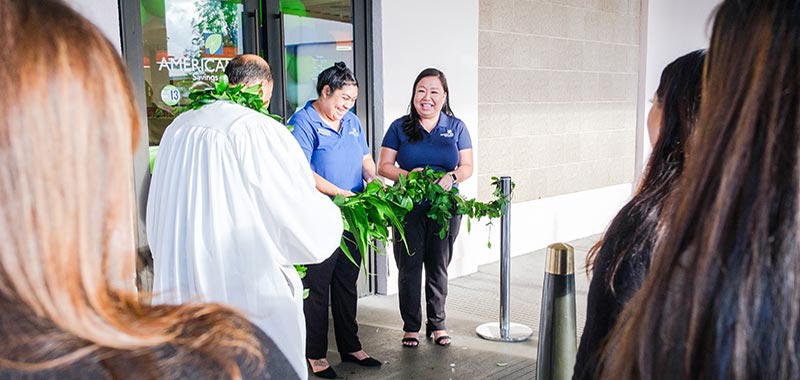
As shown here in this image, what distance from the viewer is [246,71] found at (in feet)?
11.5

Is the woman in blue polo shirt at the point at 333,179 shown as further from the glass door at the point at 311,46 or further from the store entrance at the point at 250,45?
the glass door at the point at 311,46

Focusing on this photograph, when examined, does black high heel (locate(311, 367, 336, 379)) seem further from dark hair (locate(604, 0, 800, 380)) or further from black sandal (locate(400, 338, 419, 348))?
dark hair (locate(604, 0, 800, 380))

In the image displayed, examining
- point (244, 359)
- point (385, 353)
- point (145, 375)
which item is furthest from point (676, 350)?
point (385, 353)

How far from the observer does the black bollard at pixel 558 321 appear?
2.48 meters

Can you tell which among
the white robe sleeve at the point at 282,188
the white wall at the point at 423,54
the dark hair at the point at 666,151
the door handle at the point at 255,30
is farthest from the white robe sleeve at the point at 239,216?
the white wall at the point at 423,54

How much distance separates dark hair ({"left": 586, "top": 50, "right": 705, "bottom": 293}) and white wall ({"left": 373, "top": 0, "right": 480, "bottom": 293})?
426 cm

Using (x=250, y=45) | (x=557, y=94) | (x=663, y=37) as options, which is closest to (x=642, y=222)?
(x=250, y=45)

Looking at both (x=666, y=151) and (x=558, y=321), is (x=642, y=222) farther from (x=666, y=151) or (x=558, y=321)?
(x=558, y=321)

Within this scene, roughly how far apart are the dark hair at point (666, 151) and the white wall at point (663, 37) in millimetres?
7884

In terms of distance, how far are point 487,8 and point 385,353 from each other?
11.8ft

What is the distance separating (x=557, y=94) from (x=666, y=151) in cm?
632

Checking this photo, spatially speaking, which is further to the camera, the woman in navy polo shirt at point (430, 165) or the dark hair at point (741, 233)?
the woman in navy polo shirt at point (430, 165)

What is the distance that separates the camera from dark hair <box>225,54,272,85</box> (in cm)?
350

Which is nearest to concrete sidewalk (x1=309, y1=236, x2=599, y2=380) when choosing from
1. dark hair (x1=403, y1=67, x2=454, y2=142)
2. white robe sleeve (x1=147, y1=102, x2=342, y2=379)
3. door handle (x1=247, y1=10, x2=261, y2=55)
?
dark hair (x1=403, y1=67, x2=454, y2=142)
